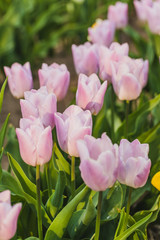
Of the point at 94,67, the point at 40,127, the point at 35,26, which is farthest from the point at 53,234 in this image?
the point at 35,26

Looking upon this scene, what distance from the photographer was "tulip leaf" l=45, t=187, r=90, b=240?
4.01ft

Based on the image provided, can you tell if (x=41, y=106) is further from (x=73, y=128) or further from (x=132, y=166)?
(x=132, y=166)

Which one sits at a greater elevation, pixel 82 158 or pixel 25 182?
pixel 82 158

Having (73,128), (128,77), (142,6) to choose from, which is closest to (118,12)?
(142,6)

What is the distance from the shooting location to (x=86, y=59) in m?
1.70

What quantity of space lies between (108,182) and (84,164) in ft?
0.24

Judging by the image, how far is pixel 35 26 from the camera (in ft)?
11.5

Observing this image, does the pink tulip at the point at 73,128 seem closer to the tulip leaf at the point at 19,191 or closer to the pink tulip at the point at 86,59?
the tulip leaf at the point at 19,191

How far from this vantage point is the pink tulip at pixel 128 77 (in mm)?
1509

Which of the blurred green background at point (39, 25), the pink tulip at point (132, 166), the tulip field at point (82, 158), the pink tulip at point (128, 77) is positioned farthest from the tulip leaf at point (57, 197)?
the blurred green background at point (39, 25)

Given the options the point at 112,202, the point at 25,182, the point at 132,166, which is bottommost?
the point at 112,202

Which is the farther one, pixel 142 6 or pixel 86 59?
pixel 142 6

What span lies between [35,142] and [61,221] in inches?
9.9

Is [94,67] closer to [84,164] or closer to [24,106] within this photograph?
[24,106]
